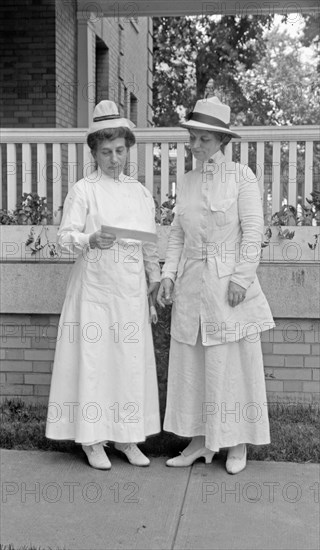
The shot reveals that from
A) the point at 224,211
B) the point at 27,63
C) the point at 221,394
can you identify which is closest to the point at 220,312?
the point at 221,394

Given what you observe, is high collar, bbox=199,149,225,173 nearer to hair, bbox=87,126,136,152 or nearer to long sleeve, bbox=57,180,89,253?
hair, bbox=87,126,136,152

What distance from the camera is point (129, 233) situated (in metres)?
Answer: 4.56

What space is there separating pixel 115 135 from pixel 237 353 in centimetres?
146

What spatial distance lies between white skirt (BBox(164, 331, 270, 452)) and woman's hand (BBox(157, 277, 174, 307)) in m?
0.26

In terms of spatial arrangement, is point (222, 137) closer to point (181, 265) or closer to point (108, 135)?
point (108, 135)

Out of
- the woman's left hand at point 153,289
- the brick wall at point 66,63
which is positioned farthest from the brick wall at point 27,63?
the woman's left hand at point 153,289

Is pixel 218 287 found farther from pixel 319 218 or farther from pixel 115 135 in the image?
pixel 319 218

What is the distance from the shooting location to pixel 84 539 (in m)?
3.80

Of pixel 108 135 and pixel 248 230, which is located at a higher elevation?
pixel 108 135

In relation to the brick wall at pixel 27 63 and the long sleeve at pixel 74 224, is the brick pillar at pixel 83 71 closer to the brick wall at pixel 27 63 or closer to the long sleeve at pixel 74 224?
the brick wall at pixel 27 63

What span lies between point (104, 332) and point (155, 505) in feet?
3.51

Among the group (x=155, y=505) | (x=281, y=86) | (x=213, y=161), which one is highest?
(x=281, y=86)

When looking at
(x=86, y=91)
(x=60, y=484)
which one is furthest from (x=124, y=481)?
(x=86, y=91)

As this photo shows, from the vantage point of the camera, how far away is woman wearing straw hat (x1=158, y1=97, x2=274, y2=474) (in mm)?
4625
